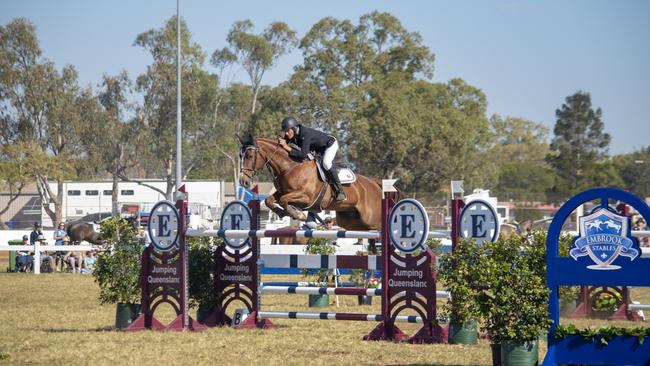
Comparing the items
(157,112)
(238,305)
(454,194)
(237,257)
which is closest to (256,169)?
(238,305)

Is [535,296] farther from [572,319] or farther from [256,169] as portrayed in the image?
[256,169]

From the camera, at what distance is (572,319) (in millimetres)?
10234

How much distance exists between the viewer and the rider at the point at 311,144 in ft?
38.6

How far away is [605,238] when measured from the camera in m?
5.29

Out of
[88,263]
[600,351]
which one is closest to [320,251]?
[600,351]

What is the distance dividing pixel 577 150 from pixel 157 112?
108ft

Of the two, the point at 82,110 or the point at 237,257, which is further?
the point at 82,110

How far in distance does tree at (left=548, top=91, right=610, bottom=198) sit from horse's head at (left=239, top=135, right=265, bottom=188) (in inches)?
2172

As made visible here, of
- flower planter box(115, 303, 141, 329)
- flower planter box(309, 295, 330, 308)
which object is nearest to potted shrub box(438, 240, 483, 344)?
flower planter box(115, 303, 141, 329)

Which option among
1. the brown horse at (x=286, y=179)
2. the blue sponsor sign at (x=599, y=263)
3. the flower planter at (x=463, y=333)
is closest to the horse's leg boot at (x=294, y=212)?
the brown horse at (x=286, y=179)

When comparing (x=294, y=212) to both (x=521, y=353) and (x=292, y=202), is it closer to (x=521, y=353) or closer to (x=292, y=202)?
(x=292, y=202)

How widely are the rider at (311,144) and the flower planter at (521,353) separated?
6153mm

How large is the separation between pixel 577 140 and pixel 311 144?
5909 cm

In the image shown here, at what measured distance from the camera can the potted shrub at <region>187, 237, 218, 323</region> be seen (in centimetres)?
904
